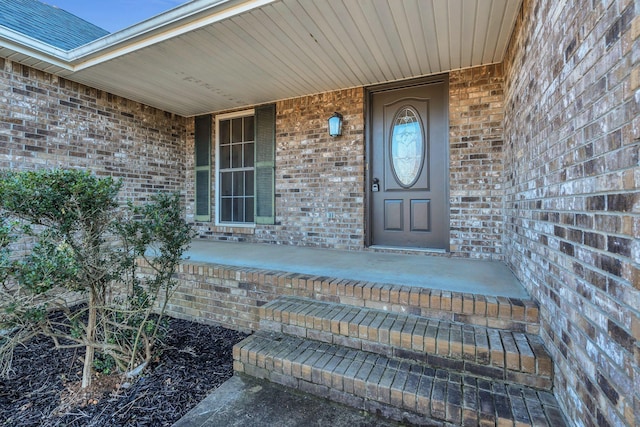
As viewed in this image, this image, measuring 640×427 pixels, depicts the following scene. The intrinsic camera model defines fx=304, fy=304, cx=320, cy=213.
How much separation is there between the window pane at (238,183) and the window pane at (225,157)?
24 centimetres

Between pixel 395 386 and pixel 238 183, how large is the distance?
13.9 feet

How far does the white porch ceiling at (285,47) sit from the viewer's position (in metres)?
2.54

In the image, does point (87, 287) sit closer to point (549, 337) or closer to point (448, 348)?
point (448, 348)

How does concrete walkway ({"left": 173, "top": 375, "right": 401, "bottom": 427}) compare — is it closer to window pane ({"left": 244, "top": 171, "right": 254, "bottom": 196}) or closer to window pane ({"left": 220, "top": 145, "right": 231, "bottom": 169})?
window pane ({"left": 244, "top": 171, "right": 254, "bottom": 196})

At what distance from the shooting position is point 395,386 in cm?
156

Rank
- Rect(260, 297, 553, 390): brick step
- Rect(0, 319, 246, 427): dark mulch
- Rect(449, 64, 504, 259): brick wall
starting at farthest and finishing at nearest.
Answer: Rect(449, 64, 504, 259): brick wall → Rect(0, 319, 246, 427): dark mulch → Rect(260, 297, 553, 390): brick step

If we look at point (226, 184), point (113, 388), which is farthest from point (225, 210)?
point (113, 388)

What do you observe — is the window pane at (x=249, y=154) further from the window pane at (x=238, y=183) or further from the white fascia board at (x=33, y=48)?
the white fascia board at (x=33, y=48)

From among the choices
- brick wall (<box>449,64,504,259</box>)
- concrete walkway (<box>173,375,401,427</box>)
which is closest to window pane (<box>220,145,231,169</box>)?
brick wall (<box>449,64,504,259</box>)

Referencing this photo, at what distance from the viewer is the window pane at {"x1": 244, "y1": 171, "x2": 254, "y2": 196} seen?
5008 mm

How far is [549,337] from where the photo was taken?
1.55 m

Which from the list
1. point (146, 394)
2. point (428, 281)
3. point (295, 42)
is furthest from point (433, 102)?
point (146, 394)

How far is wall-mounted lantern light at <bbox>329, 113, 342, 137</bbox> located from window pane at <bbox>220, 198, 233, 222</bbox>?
2.23 m

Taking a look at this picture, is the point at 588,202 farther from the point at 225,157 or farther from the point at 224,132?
the point at 224,132
